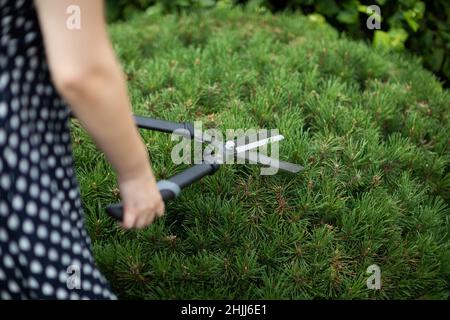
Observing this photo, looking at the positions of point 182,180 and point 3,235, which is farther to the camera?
point 182,180

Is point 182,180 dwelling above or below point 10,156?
below

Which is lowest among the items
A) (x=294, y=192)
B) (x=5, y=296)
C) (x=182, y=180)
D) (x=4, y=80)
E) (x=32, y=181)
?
(x=294, y=192)

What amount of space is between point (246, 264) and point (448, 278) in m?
0.69

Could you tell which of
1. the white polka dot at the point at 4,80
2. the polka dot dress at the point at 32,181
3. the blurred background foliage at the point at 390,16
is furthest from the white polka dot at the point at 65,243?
the blurred background foliage at the point at 390,16

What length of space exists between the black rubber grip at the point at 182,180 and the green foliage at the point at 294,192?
0.55 meters

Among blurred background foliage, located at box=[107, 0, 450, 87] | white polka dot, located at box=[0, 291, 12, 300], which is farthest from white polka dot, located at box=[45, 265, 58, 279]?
blurred background foliage, located at box=[107, 0, 450, 87]

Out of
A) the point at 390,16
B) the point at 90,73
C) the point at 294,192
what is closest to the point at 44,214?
the point at 90,73

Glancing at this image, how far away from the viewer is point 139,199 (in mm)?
1207

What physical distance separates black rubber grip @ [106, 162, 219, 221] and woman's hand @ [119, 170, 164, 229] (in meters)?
0.02

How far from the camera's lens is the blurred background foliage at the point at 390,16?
393 cm

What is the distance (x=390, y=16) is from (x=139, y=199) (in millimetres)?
3144

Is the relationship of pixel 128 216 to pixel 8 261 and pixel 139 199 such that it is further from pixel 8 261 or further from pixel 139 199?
pixel 8 261

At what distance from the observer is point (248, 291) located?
201cm

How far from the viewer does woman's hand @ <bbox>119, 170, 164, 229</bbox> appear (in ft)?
3.88
